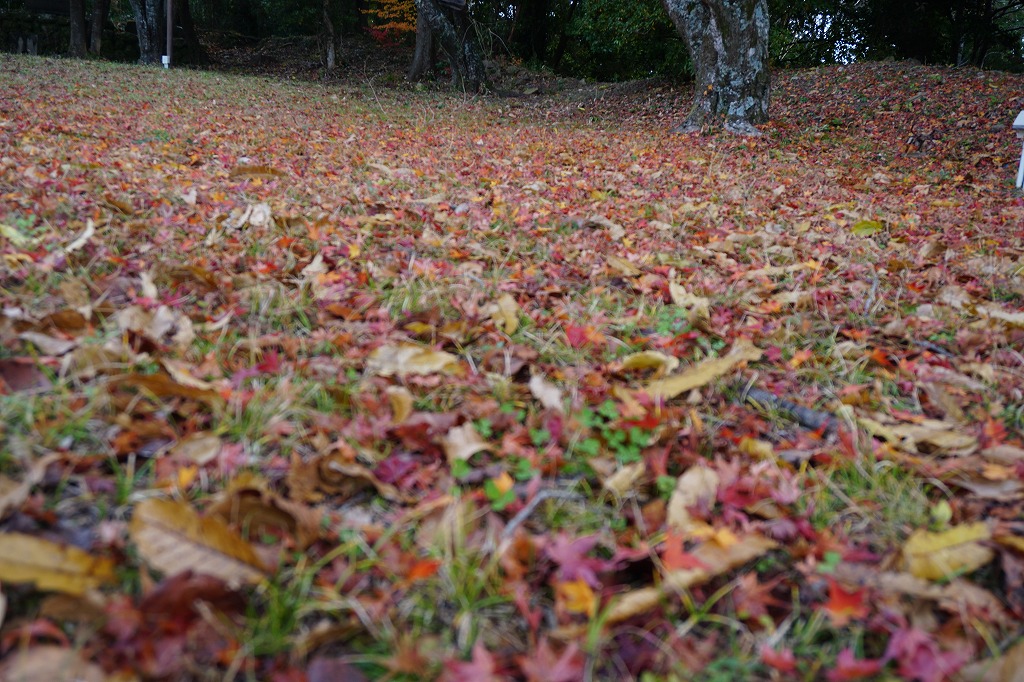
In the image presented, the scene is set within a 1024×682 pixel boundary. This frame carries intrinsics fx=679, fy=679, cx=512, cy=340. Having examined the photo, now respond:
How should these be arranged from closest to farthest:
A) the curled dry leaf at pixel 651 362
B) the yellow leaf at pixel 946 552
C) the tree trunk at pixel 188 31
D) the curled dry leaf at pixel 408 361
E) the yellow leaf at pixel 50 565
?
the yellow leaf at pixel 50 565 → the yellow leaf at pixel 946 552 → the curled dry leaf at pixel 408 361 → the curled dry leaf at pixel 651 362 → the tree trunk at pixel 188 31

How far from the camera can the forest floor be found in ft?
3.33

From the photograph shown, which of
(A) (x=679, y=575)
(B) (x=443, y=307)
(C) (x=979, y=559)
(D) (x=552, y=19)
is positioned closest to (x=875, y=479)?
(C) (x=979, y=559)

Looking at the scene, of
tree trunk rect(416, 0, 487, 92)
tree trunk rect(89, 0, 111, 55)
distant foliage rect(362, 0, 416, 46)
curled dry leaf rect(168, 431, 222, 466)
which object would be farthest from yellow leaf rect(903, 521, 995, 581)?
tree trunk rect(89, 0, 111, 55)

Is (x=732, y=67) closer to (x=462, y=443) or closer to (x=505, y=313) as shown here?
(x=505, y=313)

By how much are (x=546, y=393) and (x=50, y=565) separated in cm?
103

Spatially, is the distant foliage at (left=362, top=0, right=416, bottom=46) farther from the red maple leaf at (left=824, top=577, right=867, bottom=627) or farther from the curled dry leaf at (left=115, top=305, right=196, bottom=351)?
the red maple leaf at (left=824, top=577, right=867, bottom=627)

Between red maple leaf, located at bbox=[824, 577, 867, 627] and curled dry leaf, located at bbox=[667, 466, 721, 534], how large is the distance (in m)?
0.25

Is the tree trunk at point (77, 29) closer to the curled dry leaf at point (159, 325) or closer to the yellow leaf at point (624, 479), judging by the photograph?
the curled dry leaf at point (159, 325)

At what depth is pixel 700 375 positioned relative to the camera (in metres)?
1.81

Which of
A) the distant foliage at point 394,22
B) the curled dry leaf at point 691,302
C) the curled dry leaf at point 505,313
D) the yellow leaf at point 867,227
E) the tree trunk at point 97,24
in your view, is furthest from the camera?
the distant foliage at point 394,22

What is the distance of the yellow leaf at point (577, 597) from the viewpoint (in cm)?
107

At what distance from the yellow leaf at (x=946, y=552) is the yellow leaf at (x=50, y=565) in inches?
52.3

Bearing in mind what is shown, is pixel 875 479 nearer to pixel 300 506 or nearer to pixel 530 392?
Result: pixel 530 392

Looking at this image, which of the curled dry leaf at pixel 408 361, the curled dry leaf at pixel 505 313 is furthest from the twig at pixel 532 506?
the curled dry leaf at pixel 505 313
